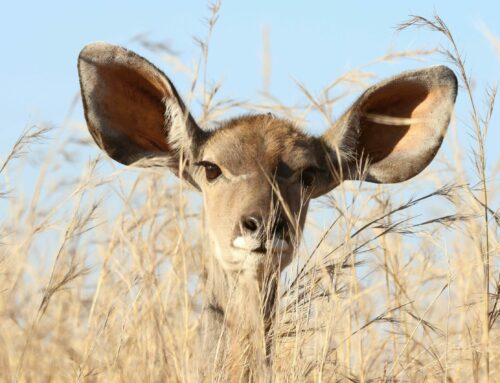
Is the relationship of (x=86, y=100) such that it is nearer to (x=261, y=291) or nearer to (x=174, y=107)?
(x=174, y=107)

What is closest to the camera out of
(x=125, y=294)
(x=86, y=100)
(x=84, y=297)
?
(x=125, y=294)

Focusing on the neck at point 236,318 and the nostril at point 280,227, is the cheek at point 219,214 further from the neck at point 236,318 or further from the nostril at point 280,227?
the nostril at point 280,227

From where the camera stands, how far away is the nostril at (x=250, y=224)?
5602mm

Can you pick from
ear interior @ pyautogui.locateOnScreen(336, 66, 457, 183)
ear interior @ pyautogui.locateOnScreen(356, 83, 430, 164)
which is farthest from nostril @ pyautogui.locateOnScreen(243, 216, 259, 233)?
ear interior @ pyautogui.locateOnScreen(356, 83, 430, 164)

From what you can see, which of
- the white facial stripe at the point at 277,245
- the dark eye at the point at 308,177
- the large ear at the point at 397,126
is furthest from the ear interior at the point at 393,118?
the white facial stripe at the point at 277,245

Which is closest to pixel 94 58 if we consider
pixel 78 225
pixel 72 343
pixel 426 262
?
pixel 78 225

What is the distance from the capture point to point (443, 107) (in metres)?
6.66

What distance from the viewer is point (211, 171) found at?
21.0 ft

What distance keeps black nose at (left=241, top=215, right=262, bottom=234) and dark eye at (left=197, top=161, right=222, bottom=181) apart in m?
0.78

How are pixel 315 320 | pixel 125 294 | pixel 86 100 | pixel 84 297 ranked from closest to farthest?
pixel 315 320 → pixel 125 294 → pixel 86 100 → pixel 84 297

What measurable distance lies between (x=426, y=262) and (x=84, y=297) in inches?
85.4

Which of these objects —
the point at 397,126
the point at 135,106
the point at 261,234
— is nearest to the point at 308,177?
the point at 397,126

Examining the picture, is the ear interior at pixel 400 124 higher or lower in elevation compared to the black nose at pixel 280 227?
higher

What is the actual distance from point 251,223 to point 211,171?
85cm
